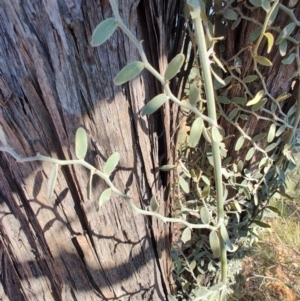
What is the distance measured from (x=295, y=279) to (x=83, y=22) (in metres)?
1.16

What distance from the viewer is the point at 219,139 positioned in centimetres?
38

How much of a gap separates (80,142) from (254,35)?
25 centimetres

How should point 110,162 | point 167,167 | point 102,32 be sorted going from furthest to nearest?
1. point 167,167
2. point 110,162
3. point 102,32

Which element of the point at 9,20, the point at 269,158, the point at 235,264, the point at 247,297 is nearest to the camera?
the point at 9,20

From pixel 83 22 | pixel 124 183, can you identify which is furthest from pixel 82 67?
pixel 124 183

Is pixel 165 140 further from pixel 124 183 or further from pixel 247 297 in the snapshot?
pixel 247 297

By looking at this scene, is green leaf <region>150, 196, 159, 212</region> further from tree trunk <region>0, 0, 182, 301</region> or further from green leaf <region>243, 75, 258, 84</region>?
green leaf <region>243, 75, 258, 84</region>

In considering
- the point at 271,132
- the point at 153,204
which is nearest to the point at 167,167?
the point at 153,204

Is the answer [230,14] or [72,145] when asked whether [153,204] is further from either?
[230,14]

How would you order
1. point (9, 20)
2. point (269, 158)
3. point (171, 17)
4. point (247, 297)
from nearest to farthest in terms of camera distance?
point (9, 20) < point (171, 17) < point (269, 158) < point (247, 297)

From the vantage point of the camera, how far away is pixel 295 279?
1179mm

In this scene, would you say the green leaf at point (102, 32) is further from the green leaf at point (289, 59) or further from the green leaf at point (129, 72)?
the green leaf at point (289, 59)

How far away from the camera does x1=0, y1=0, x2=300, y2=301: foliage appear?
356 millimetres

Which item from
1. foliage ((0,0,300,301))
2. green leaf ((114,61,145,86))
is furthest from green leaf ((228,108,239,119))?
green leaf ((114,61,145,86))
